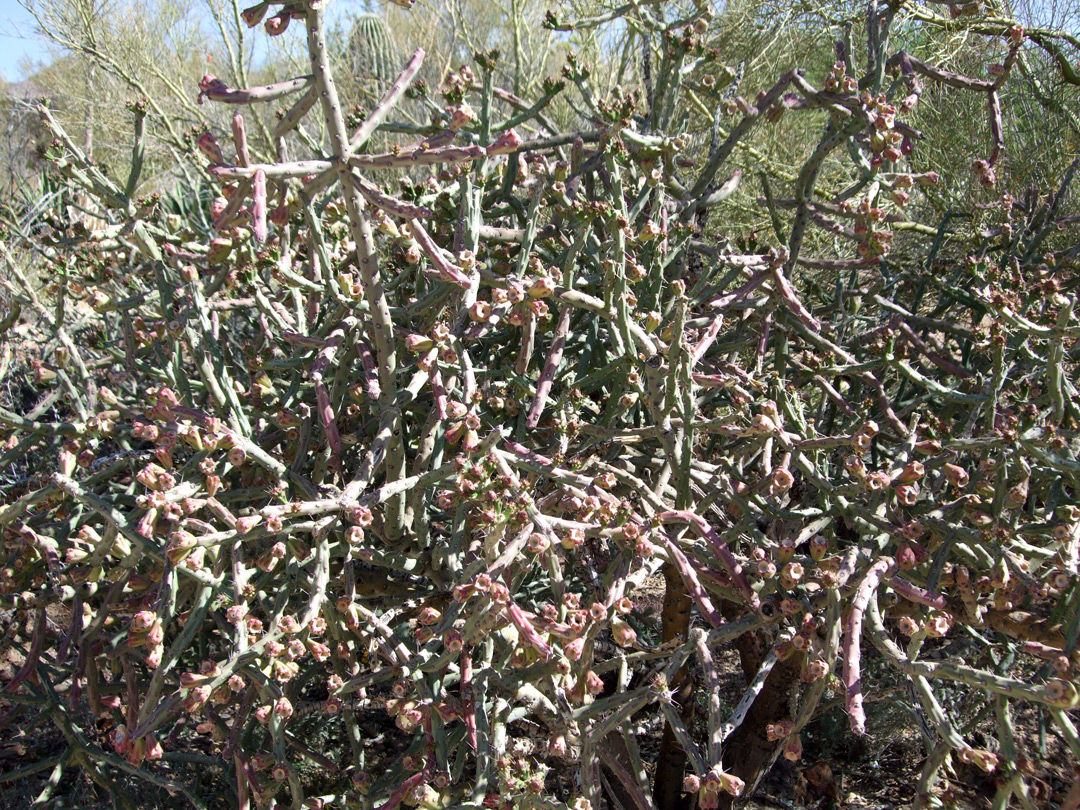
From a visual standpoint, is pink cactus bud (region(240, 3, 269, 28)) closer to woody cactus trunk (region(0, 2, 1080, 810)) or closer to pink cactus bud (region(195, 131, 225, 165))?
woody cactus trunk (region(0, 2, 1080, 810))

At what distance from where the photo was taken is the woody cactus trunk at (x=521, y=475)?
1.52 meters

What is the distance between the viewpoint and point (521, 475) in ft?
6.32

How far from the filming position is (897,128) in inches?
80.7

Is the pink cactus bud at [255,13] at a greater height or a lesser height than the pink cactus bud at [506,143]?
greater

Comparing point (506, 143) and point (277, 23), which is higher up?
point (277, 23)

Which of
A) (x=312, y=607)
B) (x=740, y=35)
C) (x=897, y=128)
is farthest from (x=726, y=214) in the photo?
(x=312, y=607)

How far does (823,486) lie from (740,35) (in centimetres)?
315

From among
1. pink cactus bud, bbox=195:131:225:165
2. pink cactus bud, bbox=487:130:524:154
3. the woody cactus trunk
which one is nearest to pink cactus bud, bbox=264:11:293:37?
the woody cactus trunk

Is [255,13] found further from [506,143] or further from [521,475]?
[521,475]

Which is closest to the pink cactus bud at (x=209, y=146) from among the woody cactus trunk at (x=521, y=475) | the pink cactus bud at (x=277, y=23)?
the woody cactus trunk at (x=521, y=475)

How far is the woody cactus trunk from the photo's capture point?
1524 millimetres

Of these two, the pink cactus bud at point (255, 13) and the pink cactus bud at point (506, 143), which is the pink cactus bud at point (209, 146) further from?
the pink cactus bud at point (506, 143)

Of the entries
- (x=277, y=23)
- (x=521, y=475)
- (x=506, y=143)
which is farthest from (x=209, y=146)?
(x=521, y=475)

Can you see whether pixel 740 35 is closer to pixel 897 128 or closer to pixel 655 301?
pixel 897 128
